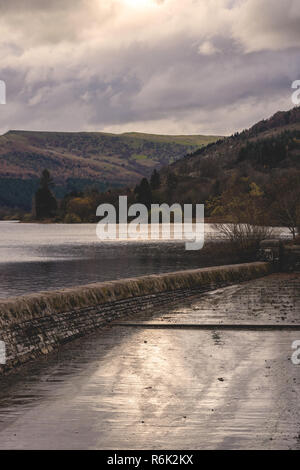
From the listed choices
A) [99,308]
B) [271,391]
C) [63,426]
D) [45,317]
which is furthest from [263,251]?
[63,426]

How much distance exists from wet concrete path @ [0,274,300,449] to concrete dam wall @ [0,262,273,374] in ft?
1.09

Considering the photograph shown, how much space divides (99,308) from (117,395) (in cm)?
655

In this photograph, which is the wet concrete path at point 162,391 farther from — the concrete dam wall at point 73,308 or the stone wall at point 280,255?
the stone wall at point 280,255

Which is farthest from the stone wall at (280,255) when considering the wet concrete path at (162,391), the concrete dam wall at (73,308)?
the wet concrete path at (162,391)

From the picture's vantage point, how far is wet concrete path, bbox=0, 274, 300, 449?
8.29 metres

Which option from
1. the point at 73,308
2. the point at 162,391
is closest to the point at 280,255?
the point at 73,308

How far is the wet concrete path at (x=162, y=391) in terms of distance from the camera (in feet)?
27.2

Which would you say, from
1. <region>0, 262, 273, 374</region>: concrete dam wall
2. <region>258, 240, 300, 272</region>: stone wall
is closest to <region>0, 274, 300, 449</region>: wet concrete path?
<region>0, 262, 273, 374</region>: concrete dam wall

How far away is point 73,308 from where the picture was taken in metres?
15.2

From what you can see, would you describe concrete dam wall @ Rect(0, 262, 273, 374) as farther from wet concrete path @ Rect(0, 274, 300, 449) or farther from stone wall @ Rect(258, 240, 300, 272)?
stone wall @ Rect(258, 240, 300, 272)

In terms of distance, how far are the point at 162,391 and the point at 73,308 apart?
516 centimetres

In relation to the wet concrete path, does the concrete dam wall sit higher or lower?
higher

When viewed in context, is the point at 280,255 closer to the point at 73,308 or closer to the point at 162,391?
the point at 73,308

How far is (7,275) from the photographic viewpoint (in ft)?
162
